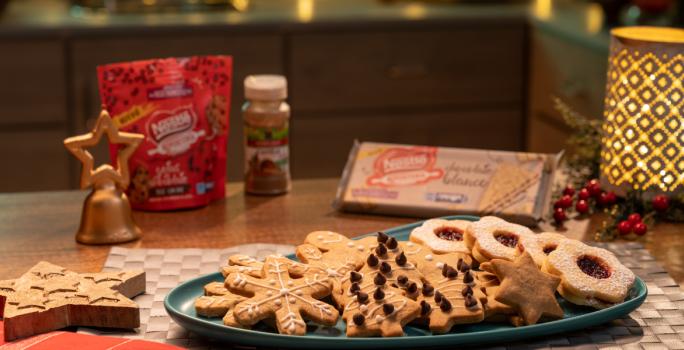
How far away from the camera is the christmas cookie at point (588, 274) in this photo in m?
1.09

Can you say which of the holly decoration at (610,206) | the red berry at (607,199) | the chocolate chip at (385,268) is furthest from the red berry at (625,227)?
the chocolate chip at (385,268)

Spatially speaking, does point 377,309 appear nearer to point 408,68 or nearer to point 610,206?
point 610,206

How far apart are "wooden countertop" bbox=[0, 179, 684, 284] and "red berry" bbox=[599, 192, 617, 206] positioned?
4cm

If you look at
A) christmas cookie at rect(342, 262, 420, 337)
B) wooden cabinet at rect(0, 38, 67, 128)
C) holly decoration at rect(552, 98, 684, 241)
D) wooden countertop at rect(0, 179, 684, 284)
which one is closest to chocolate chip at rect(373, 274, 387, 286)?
christmas cookie at rect(342, 262, 420, 337)

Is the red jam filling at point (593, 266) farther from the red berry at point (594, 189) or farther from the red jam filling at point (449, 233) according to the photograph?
the red berry at point (594, 189)

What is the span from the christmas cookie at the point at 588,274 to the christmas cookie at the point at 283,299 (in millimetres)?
243

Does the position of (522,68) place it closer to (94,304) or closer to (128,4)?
(128,4)

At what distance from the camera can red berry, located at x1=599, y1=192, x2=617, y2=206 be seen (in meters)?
1.50

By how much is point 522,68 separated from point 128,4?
1168 mm

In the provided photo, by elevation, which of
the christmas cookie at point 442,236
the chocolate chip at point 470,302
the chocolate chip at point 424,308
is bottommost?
the chocolate chip at point 424,308

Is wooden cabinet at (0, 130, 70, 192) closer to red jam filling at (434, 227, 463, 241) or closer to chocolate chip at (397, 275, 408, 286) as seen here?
red jam filling at (434, 227, 463, 241)

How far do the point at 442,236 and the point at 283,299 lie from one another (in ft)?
0.91

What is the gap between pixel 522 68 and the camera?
3215mm

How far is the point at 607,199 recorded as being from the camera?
1504 millimetres
